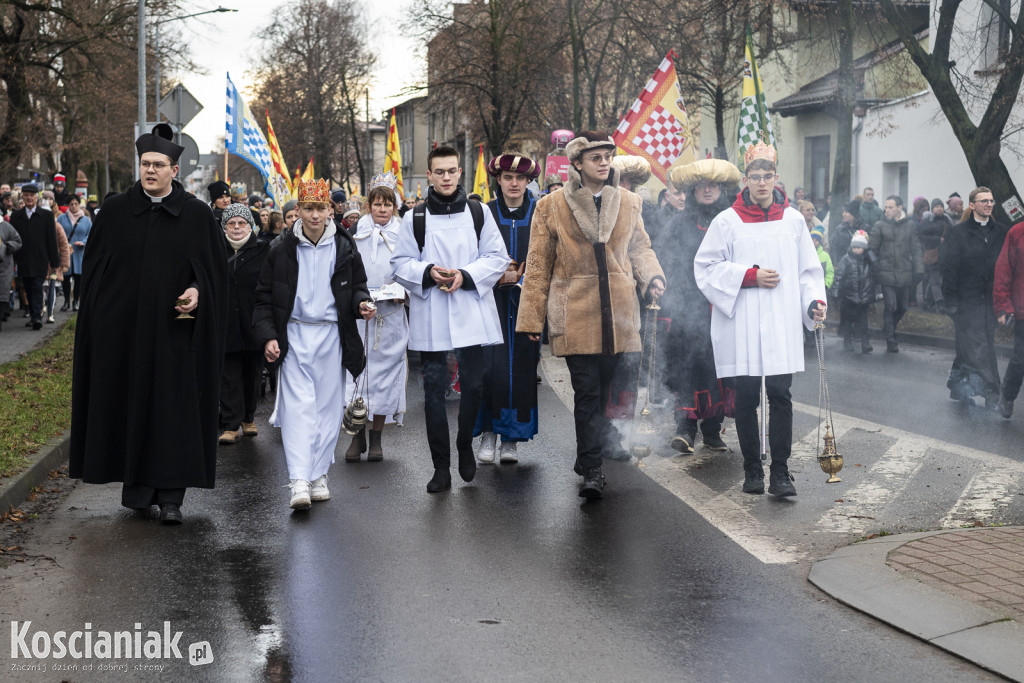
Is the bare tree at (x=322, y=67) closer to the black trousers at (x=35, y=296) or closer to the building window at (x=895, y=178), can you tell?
the building window at (x=895, y=178)

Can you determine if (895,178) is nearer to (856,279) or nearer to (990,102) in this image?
(990,102)

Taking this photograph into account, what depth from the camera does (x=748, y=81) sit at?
17797 millimetres

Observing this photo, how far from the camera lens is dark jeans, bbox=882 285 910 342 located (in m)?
17.4

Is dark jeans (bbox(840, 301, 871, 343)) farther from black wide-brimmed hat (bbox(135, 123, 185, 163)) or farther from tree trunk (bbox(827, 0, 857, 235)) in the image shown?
black wide-brimmed hat (bbox(135, 123, 185, 163))

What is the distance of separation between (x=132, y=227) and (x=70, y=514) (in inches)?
66.7

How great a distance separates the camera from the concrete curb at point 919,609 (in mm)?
4738

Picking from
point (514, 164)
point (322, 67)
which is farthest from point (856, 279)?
point (322, 67)

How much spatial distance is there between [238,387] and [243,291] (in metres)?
0.80

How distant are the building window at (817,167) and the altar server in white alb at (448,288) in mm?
29754

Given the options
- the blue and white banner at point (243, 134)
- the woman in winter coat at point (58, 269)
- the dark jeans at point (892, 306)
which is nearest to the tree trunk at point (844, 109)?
the dark jeans at point (892, 306)

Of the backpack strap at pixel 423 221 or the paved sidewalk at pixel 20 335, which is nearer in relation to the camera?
the backpack strap at pixel 423 221

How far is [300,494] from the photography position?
7.44 meters

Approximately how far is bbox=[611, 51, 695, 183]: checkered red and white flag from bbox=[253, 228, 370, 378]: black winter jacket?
31.4 ft

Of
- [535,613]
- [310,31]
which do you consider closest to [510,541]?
[535,613]
